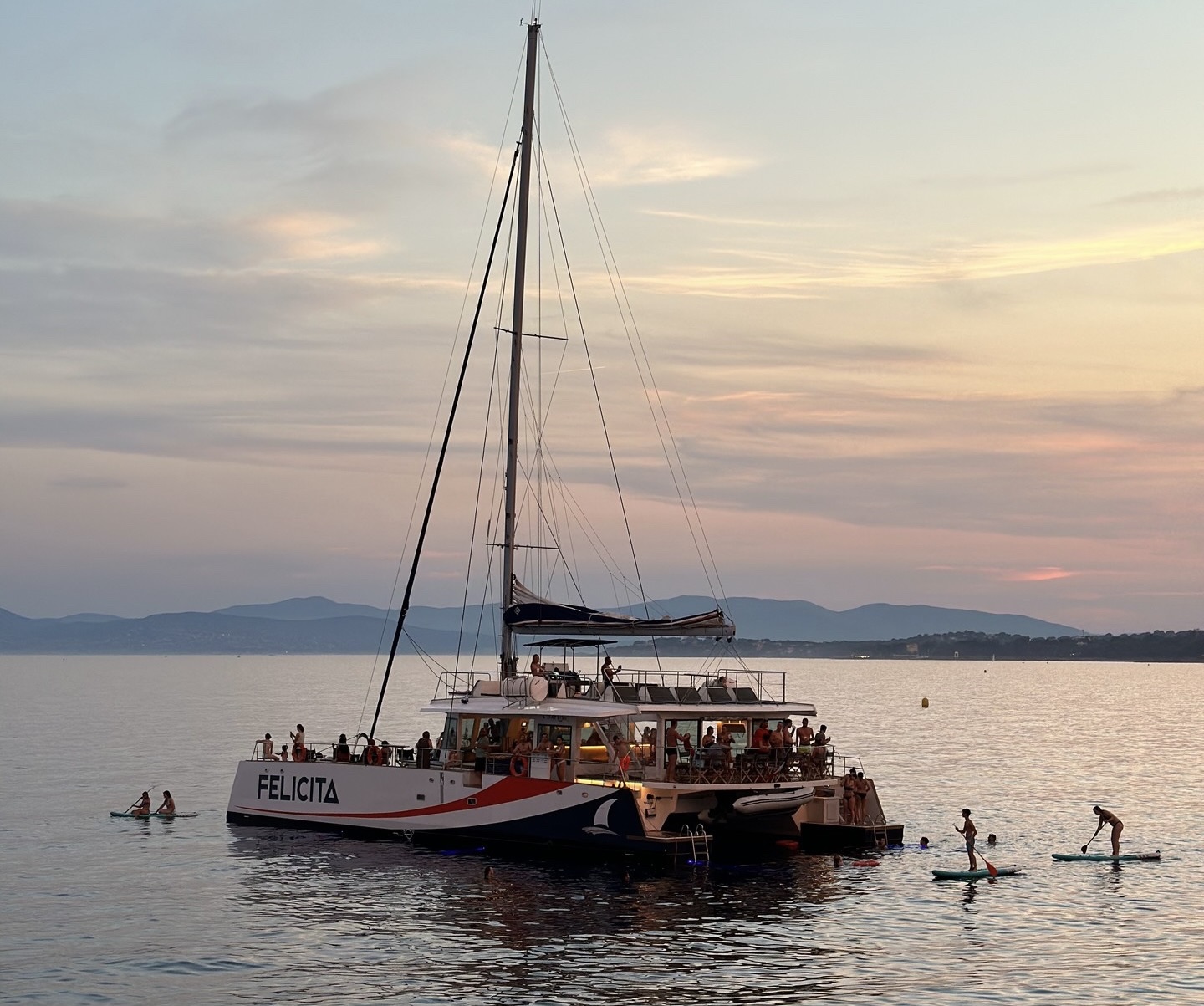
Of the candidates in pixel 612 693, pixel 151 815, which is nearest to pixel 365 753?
pixel 612 693

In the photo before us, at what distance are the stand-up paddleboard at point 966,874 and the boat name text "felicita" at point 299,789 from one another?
51.9ft

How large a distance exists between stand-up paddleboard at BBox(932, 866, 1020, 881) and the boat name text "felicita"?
1580 cm

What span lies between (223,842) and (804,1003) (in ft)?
73.9

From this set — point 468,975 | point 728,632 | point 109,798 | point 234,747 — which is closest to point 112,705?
point 234,747

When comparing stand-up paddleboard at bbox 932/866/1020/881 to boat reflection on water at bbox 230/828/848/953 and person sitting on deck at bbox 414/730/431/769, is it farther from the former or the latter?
person sitting on deck at bbox 414/730/431/769

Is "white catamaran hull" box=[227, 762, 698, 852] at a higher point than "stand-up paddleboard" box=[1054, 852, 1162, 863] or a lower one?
higher

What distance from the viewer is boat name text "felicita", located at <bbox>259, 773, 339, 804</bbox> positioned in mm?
40812

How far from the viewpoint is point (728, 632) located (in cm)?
3891

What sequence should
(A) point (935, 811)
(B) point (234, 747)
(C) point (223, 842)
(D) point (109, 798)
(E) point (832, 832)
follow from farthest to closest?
1. (B) point (234, 747)
2. (D) point (109, 798)
3. (A) point (935, 811)
4. (C) point (223, 842)
5. (E) point (832, 832)

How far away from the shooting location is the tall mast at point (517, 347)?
3953 cm

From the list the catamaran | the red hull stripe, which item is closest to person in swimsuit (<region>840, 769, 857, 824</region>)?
the catamaran

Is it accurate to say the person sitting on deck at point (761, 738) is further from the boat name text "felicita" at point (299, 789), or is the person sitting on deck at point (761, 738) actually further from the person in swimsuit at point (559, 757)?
the boat name text "felicita" at point (299, 789)

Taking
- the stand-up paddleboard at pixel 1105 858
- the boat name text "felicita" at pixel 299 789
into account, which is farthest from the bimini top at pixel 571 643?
the stand-up paddleboard at pixel 1105 858

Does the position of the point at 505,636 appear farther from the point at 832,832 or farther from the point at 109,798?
the point at 109,798
